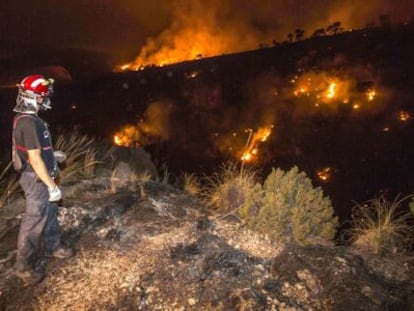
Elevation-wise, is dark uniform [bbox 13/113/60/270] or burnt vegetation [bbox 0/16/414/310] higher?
dark uniform [bbox 13/113/60/270]

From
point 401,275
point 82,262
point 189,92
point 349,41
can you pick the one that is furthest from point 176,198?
point 349,41

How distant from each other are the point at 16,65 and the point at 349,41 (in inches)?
636

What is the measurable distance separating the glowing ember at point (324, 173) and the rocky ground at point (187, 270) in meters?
6.92

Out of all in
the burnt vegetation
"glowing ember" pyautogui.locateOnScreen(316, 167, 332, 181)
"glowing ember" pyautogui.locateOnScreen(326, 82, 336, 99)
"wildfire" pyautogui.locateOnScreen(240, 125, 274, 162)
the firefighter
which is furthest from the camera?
"glowing ember" pyautogui.locateOnScreen(326, 82, 336, 99)

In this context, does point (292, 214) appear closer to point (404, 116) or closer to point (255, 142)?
point (255, 142)

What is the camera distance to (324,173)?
11.5m

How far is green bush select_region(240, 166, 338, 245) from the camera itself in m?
4.73

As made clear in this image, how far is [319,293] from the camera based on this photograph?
3652 mm

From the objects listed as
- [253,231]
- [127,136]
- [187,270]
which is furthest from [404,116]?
[187,270]

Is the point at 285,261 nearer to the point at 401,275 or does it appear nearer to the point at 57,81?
the point at 401,275

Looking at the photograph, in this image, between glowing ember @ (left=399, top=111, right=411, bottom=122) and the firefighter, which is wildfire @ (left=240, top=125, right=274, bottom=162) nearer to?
glowing ember @ (left=399, top=111, right=411, bottom=122)

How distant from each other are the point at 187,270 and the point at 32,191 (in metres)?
1.73

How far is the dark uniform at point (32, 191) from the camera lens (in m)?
3.41

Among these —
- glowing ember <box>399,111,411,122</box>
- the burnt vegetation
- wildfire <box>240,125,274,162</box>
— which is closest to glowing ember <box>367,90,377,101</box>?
the burnt vegetation
